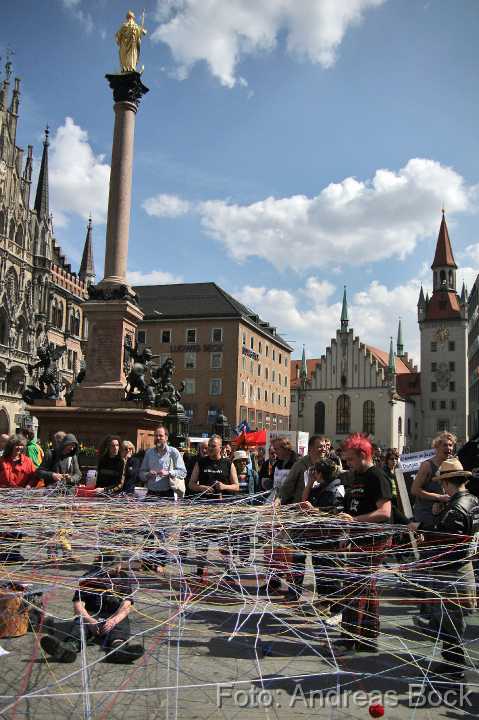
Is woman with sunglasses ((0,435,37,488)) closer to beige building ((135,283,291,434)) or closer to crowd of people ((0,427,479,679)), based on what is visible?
crowd of people ((0,427,479,679))

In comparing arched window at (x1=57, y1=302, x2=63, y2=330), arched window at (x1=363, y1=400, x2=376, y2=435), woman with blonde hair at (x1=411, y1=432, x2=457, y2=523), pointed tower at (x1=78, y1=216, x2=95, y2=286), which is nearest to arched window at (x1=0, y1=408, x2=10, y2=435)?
arched window at (x1=57, y1=302, x2=63, y2=330)

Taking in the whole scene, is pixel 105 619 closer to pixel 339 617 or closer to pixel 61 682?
pixel 61 682

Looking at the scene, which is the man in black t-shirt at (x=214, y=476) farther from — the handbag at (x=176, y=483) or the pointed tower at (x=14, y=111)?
the pointed tower at (x=14, y=111)

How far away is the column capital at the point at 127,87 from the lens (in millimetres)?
20281

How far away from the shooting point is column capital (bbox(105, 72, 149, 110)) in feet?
66.5

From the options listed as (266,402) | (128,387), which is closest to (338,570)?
(128,387)

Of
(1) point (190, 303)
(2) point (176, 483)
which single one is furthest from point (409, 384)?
(2) point (176, 483)

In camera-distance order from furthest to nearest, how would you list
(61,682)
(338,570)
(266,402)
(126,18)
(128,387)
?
(266,402), (126,18), (128,387), (338,570), (61,682)

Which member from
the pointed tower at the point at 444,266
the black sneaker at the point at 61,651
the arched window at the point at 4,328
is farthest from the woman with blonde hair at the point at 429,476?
the pointed tower at the point at 444,266

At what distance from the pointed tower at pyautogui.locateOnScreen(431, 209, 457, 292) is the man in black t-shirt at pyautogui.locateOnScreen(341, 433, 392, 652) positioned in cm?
10082

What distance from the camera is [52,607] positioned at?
6082 mm

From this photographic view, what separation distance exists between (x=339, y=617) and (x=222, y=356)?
195 feet

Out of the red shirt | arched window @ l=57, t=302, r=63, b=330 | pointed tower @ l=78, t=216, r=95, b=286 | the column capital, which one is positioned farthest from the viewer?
pointed tower @ l=78, t=216, r=95, b=286

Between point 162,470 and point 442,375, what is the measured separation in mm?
91491
